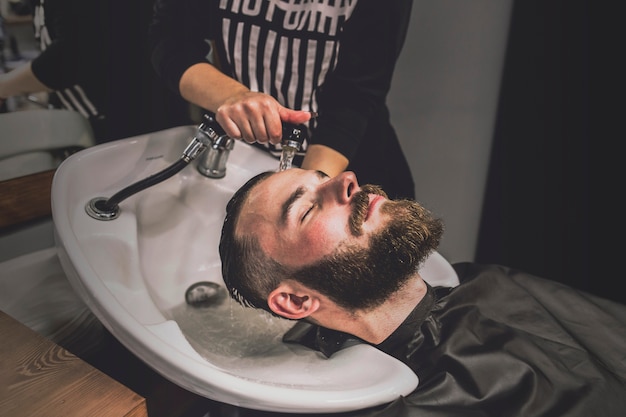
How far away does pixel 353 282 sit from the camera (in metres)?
0.91

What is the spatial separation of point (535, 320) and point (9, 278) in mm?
1189

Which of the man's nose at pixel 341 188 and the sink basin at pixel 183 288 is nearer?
the sink basin at pixel 183 288

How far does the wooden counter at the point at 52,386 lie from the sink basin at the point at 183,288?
2.7 inches

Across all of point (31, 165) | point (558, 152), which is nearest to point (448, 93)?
point (558, 152)

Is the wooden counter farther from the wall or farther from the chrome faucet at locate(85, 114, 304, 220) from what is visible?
the wall

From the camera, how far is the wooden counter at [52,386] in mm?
735

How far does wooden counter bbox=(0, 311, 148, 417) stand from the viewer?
0.74m

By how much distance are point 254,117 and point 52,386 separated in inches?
21.4

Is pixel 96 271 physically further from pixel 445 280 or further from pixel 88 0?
pixel 445 280

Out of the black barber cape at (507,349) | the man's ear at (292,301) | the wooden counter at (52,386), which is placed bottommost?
the black barber cape at (507,349)

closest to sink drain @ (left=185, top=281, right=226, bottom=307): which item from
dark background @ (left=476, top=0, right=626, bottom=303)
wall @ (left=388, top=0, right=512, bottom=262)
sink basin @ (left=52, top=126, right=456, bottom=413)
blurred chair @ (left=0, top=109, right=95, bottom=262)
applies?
sink basin @ (left=52, top=126, right=456, bottom=413)

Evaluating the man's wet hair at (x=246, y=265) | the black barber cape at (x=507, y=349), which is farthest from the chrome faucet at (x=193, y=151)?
the black barber cape at (x=507, y=349)

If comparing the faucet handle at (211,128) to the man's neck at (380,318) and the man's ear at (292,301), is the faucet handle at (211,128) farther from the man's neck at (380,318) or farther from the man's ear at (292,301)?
the man's neck at (380,318)

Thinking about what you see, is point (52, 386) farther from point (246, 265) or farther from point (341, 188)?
point (341, 188)
